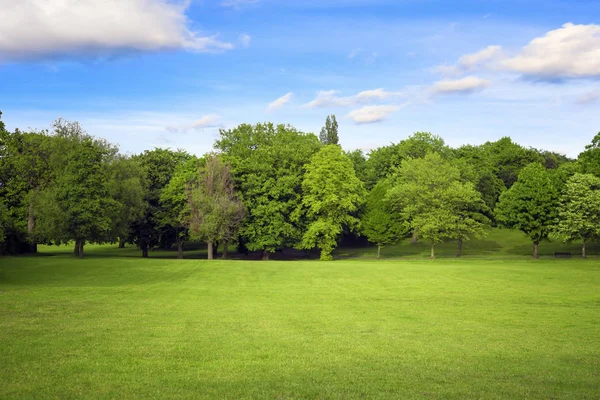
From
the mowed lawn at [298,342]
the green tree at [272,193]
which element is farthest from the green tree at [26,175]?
the mowed lawn at [298,342]

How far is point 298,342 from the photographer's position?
1753cm

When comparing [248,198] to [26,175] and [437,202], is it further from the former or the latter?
[26,175]

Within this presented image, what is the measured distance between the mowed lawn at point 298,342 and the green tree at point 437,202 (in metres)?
42.3

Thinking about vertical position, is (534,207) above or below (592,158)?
below

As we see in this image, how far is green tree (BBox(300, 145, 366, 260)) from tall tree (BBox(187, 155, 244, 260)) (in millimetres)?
11102

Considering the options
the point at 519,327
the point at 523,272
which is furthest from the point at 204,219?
the point at 519,327

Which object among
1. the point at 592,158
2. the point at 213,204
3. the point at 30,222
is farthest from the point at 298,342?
the point at 592,158

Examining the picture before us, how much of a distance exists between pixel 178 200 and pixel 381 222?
32697 mm

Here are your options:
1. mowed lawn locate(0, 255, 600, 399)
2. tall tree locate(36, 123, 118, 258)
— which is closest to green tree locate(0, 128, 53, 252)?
tall tree locate(36, 123, 118, 258)

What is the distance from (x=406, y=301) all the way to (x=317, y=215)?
5187cm

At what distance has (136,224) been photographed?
8125cm

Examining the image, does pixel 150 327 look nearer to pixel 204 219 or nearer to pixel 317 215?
pixel 204 219

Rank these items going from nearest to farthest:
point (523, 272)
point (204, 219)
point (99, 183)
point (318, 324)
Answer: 1. point (318, 324)
2. point (523, 272)
3. point (99, 183)
4. point (204, 219)

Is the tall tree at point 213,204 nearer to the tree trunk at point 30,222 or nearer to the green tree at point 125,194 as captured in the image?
the green tree at point 125,194
